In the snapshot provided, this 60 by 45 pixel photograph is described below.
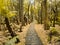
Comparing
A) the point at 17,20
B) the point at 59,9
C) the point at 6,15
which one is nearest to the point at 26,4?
the point at 17,20

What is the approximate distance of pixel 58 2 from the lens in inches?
896

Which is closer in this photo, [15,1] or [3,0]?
[3,0]

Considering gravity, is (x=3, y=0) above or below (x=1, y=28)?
above

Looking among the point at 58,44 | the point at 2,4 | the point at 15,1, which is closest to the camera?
the point at 58,44

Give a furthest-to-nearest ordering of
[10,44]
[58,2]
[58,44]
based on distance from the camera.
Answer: [58,2] → [58,44] → [10,44]

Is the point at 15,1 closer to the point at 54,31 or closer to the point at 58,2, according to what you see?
the point at 58,2

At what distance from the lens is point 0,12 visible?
12.1 metres

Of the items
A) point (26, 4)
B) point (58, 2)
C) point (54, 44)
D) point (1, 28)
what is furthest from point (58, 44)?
point (26, 4)

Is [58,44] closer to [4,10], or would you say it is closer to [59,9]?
[4,10]

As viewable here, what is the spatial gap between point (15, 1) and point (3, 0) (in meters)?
19.4

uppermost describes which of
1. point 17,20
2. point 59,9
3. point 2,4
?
point 2,4

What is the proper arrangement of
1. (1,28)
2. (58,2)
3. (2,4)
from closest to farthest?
(2,4) → (1,28) → (58,2)

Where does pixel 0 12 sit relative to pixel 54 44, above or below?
above

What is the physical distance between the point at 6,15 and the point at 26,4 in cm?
3069
